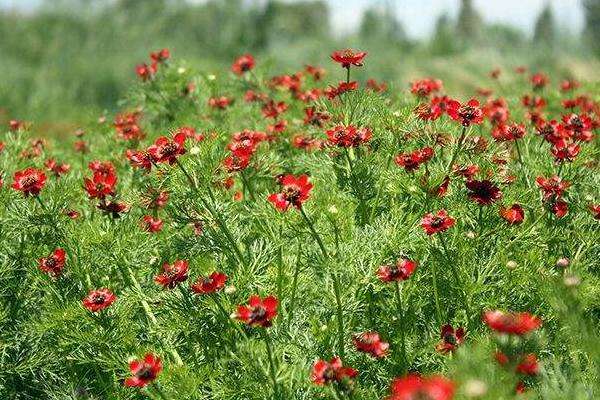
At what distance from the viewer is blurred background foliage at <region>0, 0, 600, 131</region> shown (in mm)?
15664

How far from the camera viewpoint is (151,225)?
9.32 feet

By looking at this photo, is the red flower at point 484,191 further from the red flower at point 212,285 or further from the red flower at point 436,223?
the red flower at point 212,285

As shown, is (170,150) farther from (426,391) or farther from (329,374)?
(426,391)

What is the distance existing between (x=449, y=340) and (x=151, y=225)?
1.41 metres

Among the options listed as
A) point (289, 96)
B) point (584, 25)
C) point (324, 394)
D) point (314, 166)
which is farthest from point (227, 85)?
point (584, 25)

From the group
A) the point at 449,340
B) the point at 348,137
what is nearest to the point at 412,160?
the point at 348,137

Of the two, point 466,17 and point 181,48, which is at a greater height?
point 181,48

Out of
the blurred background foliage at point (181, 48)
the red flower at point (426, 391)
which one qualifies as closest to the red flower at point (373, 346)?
the red flower at point (426, 391)

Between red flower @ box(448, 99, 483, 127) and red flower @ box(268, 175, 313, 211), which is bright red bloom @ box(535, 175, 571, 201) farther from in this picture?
red flower @ box(268, 175, 313, 211)

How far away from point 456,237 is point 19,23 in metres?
19.8

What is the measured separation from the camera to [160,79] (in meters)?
4.52

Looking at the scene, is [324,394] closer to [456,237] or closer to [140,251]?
[456,237]

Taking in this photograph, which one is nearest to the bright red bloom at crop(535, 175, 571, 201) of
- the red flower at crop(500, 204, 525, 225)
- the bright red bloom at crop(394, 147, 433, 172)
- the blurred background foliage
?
the red flower at crop(500, 204, 525, 225)

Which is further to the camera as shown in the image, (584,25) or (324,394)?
(584,25)
